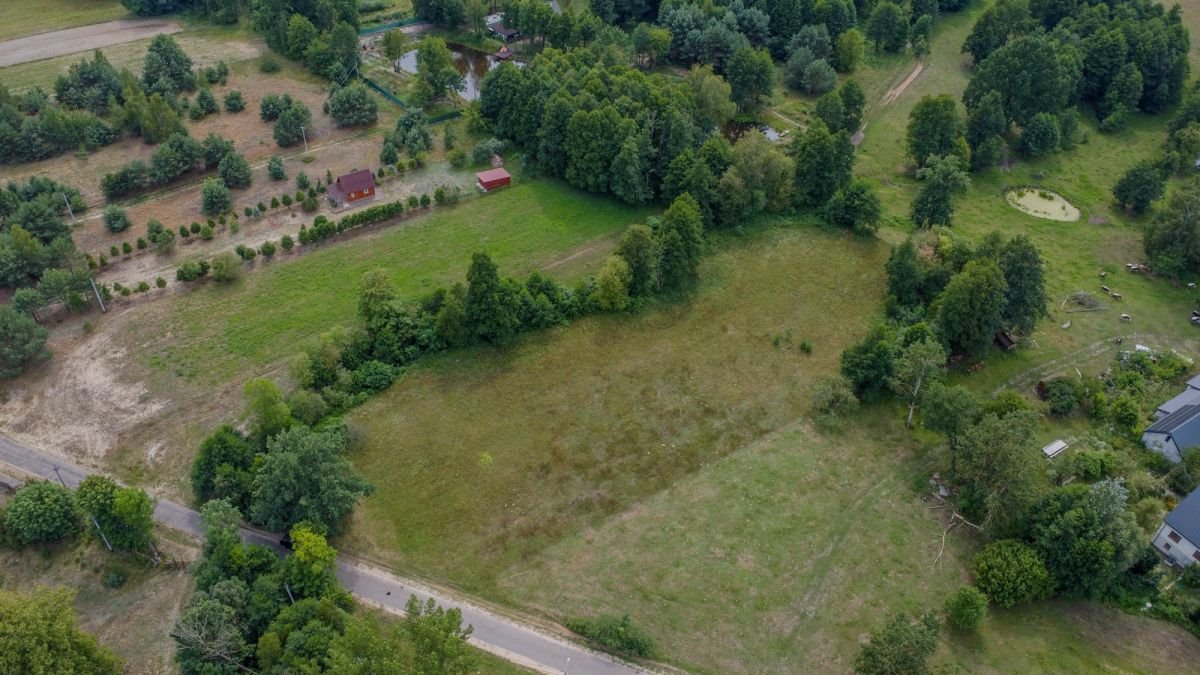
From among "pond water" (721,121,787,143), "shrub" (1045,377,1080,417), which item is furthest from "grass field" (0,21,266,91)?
"shrub" (1045,377,1080,417)

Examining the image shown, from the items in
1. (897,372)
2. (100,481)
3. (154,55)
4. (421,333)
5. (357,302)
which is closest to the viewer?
(100,481)

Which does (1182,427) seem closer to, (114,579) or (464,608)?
(464,608)

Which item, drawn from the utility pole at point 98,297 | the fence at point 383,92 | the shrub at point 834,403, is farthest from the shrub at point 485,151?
the shrub at point 834,403

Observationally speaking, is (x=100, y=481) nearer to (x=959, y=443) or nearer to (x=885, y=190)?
(x=959, y=443)

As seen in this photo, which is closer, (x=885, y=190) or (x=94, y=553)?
(x=94, y=553)

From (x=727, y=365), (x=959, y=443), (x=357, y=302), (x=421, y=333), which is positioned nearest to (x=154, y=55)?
(x=357, y=302)

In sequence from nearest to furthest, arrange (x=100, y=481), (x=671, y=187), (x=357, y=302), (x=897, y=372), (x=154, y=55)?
(x=100, y=481) < (x=897, y=372) < (x=357, y=302) < (x=671, y=187) < (x=154, y=55)

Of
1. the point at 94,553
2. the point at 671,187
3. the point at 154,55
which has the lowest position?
the point at 94,553
